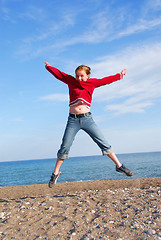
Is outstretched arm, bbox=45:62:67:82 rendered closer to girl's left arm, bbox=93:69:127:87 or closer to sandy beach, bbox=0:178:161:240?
girl's left arm, bbox=93:69:127:87

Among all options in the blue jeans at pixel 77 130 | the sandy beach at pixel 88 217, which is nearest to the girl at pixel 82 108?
the blue jeans at pixel 77 130

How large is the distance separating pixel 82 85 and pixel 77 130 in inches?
50.8

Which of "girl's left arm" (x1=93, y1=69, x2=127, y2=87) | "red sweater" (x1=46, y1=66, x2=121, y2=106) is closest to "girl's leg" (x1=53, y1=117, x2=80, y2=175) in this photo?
"red sweater" (x1=46, y1=66, x2=121, y2=106)

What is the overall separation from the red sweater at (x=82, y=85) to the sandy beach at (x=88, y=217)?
3115 millimetres

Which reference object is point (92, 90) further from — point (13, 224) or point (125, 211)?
point (13, 224)

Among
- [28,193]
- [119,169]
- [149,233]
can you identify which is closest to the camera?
[149,233]

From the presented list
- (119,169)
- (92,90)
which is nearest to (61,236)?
(119,169)

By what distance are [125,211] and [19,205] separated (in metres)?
3.61

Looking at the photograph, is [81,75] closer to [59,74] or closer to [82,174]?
[59,74]

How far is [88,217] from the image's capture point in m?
5.82

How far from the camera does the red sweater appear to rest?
20.5 ft

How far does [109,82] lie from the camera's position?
21.3 feet

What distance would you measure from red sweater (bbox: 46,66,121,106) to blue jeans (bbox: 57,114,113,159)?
0.53 meters

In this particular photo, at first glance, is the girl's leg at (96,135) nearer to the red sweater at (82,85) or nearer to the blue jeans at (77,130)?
the blue jeans at (77,130)
